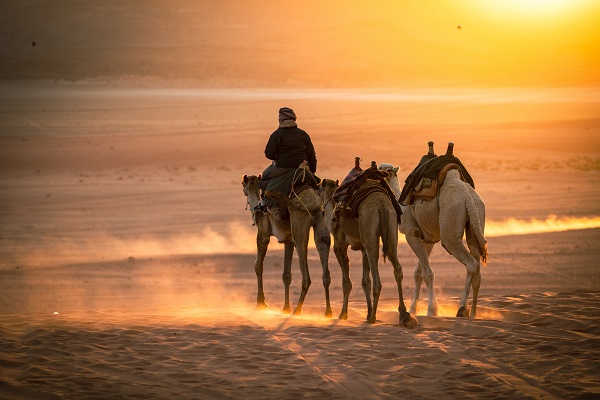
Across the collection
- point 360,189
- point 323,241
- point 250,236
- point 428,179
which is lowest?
point 250,236

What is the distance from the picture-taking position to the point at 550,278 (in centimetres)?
1909

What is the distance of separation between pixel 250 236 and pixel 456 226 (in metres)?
10.9

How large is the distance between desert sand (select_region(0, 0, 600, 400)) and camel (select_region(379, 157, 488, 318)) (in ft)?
2.00

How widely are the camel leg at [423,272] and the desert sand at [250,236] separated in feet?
0.61

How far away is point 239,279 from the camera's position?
1970 centimetres

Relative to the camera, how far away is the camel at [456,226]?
1345 cm

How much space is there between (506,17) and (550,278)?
11022 centimetres

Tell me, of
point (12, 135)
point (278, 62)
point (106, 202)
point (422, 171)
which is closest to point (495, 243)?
point (422, 171)

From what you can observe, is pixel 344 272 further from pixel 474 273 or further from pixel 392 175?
pixel 392 175

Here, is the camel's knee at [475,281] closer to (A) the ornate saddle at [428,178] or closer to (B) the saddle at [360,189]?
(A) the ornate saddle at [428,178]

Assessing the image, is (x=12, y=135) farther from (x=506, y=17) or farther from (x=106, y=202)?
(x=506, y=17)

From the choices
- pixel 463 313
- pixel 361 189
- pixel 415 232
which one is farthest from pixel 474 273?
pixel 361 189

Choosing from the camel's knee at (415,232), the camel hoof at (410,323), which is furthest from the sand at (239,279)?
the camel's knee at (415,232)

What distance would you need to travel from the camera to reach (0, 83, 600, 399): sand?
10398 millimetres
